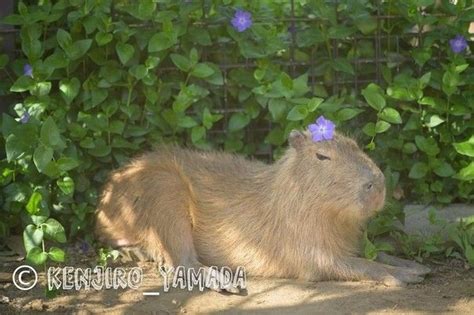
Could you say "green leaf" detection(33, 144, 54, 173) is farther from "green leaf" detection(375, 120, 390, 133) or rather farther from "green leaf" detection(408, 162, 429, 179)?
"green leaf" detection(408, 162, 429, 179)

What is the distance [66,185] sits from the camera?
20.4ft

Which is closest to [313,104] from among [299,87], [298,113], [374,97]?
[298,113]

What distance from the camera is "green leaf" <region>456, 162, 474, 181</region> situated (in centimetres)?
660

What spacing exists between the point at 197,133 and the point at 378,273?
1.49m

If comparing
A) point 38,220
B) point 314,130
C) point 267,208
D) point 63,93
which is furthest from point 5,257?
point 314,130

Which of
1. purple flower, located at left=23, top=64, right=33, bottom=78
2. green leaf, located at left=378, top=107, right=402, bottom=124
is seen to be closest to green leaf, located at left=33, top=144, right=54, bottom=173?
purple flower, located at left=23, top=64, right=33, bottom=78

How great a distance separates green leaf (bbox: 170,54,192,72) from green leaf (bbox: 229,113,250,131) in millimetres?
479

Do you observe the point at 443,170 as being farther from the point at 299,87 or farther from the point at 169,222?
the point at 169,222

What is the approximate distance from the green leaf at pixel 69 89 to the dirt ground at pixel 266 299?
3.70 ft

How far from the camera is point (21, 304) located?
5.60 metres

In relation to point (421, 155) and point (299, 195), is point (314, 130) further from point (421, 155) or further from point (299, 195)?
point (421, 155)

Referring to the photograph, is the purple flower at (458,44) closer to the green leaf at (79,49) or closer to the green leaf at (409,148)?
the green leaf at (409,148)

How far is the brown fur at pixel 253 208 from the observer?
19.2ft

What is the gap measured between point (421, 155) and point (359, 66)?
721 millimetres
